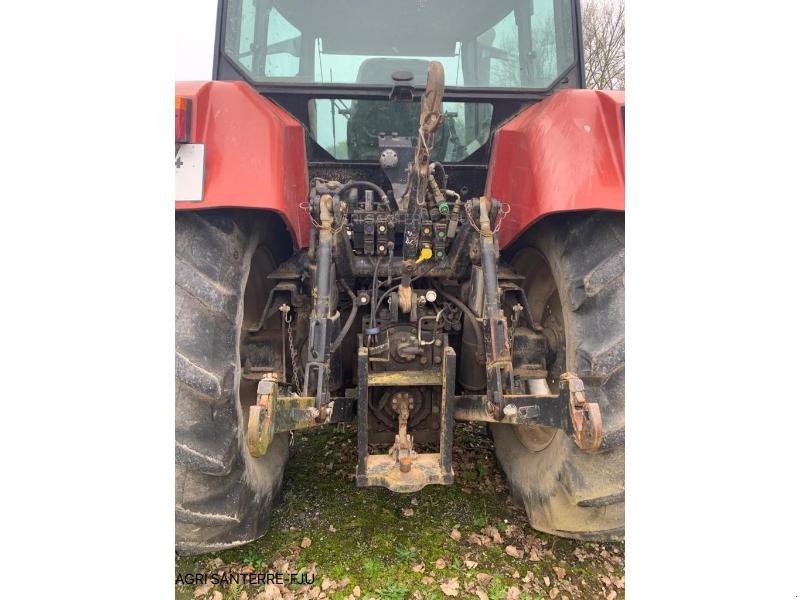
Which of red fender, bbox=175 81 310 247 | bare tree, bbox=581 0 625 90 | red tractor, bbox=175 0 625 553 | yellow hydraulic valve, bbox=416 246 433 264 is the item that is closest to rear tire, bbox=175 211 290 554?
red tractor, bbox=175 0 625 553

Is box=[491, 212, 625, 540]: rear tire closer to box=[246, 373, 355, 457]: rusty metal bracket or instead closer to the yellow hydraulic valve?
the yellow hydraulic valve

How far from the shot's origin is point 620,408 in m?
1.72

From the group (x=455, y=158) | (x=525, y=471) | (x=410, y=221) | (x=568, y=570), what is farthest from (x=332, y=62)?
(x=568, y=570)

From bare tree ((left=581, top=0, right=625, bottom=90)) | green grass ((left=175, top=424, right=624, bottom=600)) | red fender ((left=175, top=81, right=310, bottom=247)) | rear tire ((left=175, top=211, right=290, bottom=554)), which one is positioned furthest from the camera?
bare tree ((left=581, top=0, right=625, bottom=90))

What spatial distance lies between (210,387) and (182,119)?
0.86 metres

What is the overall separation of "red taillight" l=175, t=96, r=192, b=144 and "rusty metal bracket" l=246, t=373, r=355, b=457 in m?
0.82

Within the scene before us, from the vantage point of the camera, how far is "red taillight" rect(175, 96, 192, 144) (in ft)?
5.62

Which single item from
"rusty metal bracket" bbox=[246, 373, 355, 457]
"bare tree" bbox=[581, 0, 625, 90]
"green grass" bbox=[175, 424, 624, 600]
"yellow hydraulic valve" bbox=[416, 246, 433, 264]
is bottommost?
"green grass" bbox=[175, 424, 624, 600]

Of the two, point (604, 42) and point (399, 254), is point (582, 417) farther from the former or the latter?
Result: point (604, 42)

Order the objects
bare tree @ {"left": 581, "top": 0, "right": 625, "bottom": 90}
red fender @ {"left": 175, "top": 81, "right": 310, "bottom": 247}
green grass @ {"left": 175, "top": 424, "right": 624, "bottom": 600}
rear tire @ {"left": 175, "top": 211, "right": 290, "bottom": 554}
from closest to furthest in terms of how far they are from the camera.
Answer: rear tire @ {"left": 175, "top": 211, "right": 290, "bottom": 554} < red fender @ {"left": 175, "top": 81, "right": 310, "bottom": 247} < green grass @ {"left": 175, "top": 424, "right": 624, "bottom": 600} < bare tree @ {"left": 581, "top": 0, "right": 625, "bottom": 90}

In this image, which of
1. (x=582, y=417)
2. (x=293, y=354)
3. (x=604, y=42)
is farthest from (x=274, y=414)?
(x=604, y=42)

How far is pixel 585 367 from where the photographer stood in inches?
69.4

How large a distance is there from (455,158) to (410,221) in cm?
72

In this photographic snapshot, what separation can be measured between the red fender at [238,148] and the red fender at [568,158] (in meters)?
0.88
